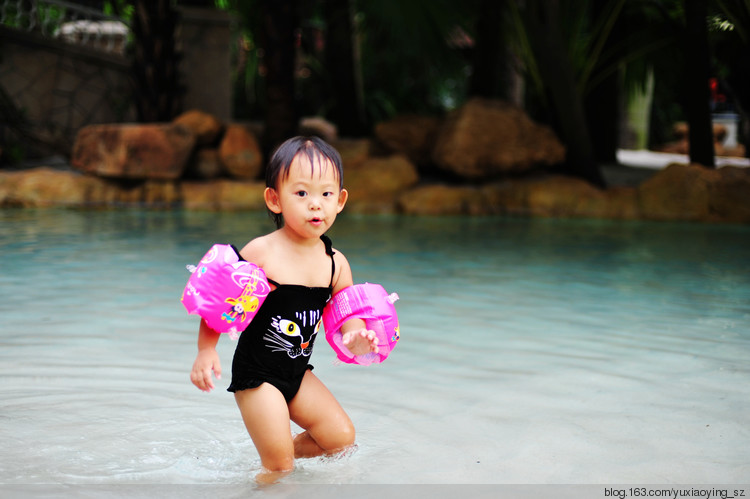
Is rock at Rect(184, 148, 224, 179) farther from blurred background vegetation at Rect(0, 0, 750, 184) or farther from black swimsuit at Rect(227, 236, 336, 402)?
black swimsuit at Rect(227, 236, 336, 402)

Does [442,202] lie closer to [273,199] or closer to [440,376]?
[440,376]

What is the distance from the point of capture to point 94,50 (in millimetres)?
14461

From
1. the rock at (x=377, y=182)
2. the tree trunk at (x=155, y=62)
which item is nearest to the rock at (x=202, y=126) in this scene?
the tree trunk at (x=155, y=62)

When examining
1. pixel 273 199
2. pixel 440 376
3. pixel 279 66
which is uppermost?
pixel 279 66

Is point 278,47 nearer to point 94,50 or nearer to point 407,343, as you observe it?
point 94,50

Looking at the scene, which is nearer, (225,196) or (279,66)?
(225,196)

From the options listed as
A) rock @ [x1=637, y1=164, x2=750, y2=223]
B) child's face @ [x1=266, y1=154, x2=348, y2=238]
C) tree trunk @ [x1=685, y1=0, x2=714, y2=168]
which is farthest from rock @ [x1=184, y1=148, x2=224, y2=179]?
child's face @ [x1=266, y1=154, x2=348, y2=238]

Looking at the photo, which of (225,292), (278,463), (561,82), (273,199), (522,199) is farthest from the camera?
(561,82)

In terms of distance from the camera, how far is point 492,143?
38.5 ft

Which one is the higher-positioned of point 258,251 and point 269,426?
point 258,251

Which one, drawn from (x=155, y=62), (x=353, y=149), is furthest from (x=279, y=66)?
(x=155, y=62)

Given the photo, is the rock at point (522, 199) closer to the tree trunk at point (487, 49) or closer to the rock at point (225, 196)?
the rock at point (225, 196)

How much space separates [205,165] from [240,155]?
0.56 meters

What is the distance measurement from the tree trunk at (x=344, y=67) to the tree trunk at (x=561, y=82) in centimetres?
358
